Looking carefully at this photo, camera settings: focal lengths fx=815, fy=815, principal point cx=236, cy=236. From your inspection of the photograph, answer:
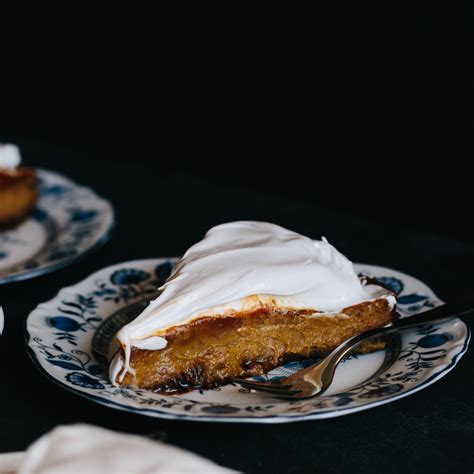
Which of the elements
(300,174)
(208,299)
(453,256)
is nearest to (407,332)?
(208,299)

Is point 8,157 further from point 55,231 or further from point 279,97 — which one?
point 279,97

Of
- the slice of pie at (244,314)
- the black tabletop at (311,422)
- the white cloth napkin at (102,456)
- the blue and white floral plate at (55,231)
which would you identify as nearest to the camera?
the white cloth napkin at (102,456)

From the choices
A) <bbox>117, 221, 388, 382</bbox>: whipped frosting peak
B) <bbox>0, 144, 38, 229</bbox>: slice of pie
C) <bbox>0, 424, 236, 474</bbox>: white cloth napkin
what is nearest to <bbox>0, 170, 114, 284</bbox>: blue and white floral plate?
<bbox>0, 144, 38, 229</bbox>: slice of pie

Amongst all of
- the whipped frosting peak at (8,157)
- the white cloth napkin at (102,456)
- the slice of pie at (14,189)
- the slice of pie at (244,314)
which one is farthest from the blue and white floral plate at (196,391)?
the whipped frosting peak at (8,157)

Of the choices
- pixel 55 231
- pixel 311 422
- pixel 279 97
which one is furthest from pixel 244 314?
pixel 279 97

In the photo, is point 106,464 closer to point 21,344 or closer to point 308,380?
point 308,380

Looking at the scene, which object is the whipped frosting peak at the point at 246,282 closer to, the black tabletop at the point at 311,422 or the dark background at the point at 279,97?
the black tabletop at the point at 311,422
